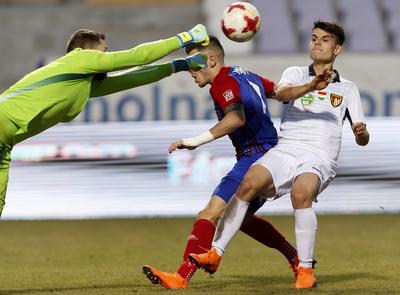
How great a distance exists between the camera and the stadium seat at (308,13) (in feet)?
69.6

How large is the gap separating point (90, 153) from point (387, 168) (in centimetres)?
415

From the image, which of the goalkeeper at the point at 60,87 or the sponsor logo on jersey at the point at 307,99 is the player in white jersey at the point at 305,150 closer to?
the sponsor logo on jersey at the point at 307,99

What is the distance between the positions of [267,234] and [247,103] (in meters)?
1.09

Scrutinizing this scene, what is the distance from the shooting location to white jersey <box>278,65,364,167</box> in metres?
8.16

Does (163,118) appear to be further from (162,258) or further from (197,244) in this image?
(197,244)

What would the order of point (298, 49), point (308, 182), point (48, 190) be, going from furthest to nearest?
point (298, 49), point (48, 190), point (308, 182)

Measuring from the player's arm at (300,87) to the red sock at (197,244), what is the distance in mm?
1063

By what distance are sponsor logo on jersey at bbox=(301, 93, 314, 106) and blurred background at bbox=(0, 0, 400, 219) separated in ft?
24.2

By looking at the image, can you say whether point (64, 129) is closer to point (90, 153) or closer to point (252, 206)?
point (90, 153)

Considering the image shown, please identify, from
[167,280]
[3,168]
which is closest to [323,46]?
[167,280]

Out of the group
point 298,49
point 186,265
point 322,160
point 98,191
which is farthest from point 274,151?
point 298,49

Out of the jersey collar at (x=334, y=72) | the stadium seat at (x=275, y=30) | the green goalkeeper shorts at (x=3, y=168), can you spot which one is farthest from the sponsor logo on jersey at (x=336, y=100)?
the stadium seat at (x=275, y=30)

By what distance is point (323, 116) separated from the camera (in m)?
8.20

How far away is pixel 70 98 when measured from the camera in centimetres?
793
